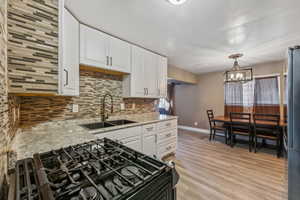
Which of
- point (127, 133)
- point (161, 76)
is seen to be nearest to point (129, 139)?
point (127, 133)

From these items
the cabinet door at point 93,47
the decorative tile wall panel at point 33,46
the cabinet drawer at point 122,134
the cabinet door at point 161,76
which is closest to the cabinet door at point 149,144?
the cabinet drawer at point 122,134

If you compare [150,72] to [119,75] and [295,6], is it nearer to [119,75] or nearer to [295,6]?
[119,75]

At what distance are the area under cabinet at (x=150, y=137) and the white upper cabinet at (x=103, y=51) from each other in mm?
1072

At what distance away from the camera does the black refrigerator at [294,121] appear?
1098 mm

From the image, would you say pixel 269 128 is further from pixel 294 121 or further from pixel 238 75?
pixel 294 121

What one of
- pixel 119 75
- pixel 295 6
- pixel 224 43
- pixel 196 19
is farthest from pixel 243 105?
pixel 119 75

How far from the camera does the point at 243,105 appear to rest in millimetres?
3945

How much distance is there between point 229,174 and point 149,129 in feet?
5.15

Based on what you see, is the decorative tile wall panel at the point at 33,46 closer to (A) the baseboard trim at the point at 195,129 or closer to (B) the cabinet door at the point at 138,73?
(B) the cabinet door at the point at 138,73

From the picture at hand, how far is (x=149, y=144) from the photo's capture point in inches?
85.7

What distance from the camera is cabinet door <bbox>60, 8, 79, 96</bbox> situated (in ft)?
4.57

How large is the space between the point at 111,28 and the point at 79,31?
1.49 ft

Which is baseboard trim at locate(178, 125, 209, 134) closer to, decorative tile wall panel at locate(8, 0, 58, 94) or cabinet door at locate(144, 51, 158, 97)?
cabinet door at locate(144, 51, 158, 97)

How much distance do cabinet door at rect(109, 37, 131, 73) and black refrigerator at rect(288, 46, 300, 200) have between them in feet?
6.87
